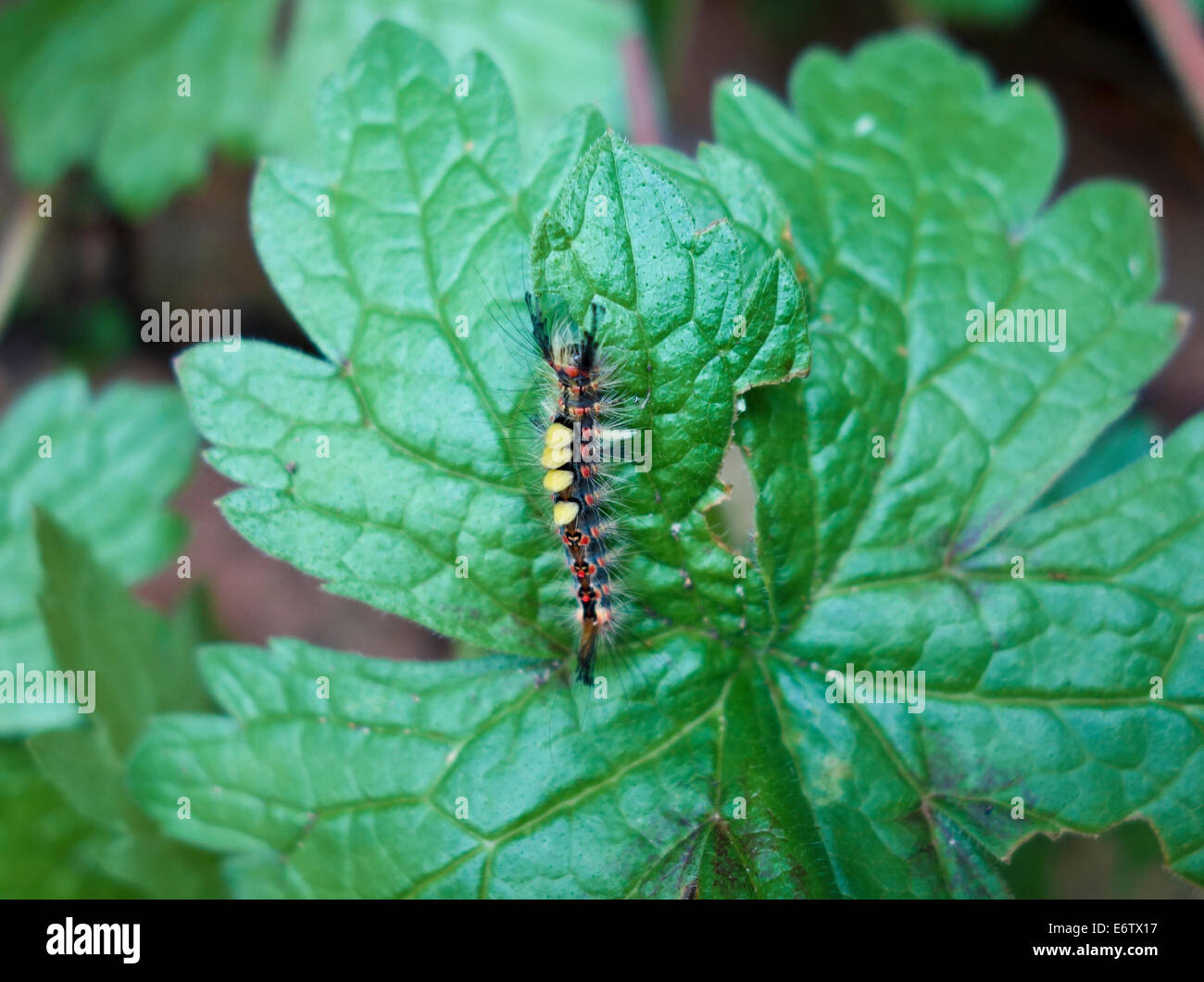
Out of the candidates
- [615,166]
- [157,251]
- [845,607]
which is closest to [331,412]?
[615,166]

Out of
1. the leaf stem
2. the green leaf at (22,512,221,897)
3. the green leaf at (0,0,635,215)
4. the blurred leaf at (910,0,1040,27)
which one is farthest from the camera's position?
the blurred leaf at (910,0,1040,27)

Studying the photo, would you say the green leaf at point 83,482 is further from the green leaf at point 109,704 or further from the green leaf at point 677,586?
the green leaf at point 677,586

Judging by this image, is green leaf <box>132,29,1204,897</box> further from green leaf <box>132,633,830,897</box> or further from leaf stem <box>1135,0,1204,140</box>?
leaf stem <box>1135,0,1204,140</box>

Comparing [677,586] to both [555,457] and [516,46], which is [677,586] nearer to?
[555,457]

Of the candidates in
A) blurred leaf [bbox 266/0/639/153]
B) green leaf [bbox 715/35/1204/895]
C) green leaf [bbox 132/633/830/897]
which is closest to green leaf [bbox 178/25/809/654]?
green leaf [bbox 132/633/830/897]

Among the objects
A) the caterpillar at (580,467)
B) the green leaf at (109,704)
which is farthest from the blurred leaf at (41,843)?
the caterpillar at (580,467)

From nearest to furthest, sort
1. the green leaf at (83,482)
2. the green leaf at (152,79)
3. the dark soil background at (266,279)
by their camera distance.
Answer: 1. the green leaf at (83,482)
2. the green leaf at (152,79)
3. the dark soil background at (266,279)
